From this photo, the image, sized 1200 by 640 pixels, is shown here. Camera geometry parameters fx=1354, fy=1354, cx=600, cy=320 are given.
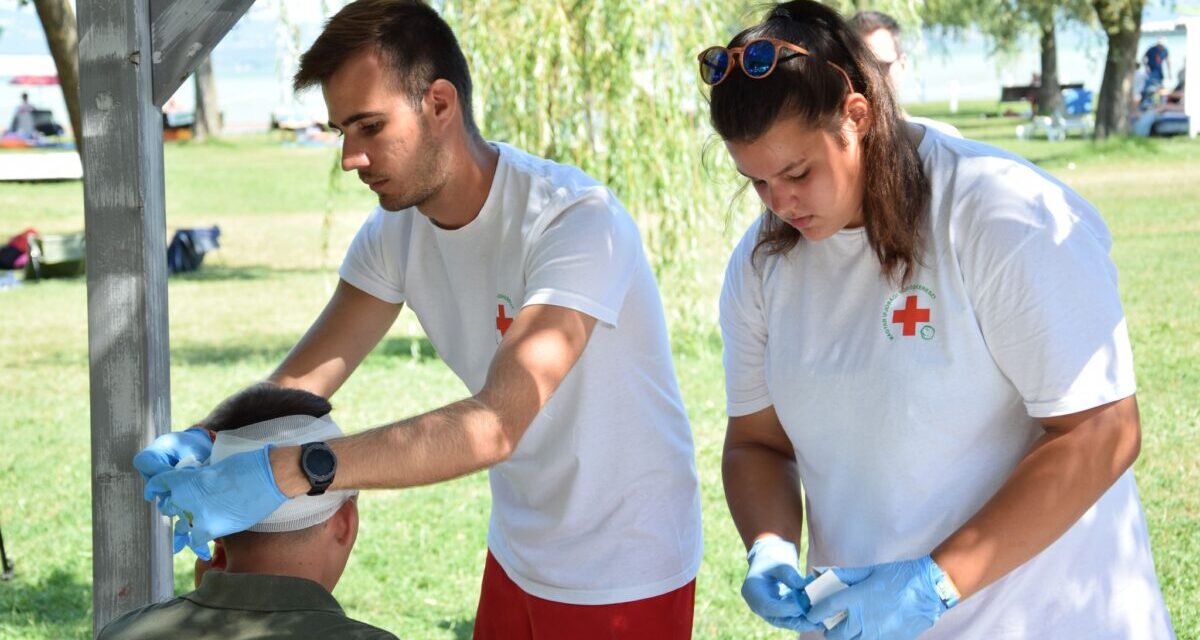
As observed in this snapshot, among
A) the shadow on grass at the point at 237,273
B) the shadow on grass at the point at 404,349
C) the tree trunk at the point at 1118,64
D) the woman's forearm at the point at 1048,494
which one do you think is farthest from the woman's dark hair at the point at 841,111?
the tree trunk at the point at 1118,64

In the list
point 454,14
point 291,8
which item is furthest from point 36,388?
point 454,14

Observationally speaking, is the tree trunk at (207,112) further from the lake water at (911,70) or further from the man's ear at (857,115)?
the man's ear at (857,115)

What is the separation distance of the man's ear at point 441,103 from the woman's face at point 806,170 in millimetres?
618

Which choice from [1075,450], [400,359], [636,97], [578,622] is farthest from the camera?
[400,359]

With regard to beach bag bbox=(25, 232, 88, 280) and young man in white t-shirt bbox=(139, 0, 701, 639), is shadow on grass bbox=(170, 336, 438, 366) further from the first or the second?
young man in white t-shirt bbox=(139, 0, 701, 639)

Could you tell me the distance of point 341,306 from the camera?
2727 mm

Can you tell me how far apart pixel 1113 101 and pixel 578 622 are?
22.6 metres

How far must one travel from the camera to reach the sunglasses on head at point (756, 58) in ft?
6.29

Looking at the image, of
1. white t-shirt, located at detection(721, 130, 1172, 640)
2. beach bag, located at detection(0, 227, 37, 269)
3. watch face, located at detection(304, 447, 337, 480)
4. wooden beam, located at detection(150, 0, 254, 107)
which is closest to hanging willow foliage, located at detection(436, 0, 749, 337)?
wooden beam, located at detection(150, 0, 254, 107)

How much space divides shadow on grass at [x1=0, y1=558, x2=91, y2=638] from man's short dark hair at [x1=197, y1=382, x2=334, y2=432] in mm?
2988

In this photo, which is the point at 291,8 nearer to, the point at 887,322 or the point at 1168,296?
the point at 1168,296

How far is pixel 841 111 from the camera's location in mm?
1929

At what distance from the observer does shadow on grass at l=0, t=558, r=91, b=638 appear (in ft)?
15.6

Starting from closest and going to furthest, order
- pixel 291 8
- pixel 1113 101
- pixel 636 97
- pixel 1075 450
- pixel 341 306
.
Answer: pixel 1075 450
pixel 341 306
pixel 636 97
pixel 291 8
pixel 1113 101
